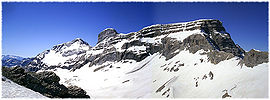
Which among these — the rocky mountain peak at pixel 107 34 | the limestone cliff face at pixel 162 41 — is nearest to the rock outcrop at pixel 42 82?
the limestone cliff face at pixel 162 41

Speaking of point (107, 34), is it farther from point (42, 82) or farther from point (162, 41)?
point (42, 82)

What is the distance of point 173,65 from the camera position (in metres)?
68.3

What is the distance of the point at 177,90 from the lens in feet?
129

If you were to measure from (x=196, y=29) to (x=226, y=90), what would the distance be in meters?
90.7

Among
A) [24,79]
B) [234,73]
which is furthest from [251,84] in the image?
[24,79]

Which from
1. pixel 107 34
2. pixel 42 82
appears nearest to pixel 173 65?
pixel 42 82

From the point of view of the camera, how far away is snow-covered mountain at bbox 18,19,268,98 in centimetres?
2928

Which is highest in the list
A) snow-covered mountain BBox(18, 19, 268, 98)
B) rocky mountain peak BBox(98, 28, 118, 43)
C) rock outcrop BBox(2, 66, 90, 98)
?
rocky mountain peak BBox(98, 28, 118, 43)

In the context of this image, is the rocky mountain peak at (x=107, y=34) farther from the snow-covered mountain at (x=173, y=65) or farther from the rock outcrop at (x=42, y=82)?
the rock outcrop at (x=42, y=82)

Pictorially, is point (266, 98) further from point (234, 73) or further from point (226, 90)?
point (234, 73)

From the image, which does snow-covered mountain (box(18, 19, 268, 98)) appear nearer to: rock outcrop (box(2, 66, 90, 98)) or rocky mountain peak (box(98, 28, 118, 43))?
rocky mountain peak (box(98, 28, 118, 43))

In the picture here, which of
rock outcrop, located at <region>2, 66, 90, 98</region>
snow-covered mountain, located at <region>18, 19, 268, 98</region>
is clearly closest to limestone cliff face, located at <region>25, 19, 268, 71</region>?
snow-covered mountain, located at <region>18, 19, 268, 98</region>

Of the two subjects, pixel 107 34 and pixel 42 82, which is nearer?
pixel 42 82

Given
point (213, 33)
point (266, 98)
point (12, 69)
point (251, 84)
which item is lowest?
point (266, 98)
